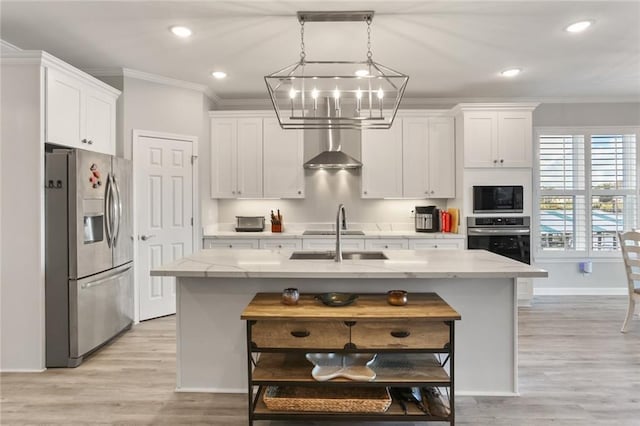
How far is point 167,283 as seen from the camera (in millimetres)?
4453

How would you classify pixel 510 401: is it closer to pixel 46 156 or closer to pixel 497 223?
pixel 497 223

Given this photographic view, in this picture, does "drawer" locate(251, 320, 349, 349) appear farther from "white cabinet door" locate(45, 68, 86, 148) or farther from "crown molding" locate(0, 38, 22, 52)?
"crown molding" locate(0, 38, 22, 52)

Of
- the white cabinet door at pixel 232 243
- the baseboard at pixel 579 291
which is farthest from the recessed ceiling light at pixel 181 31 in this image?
the baseboard at pixel 579 291

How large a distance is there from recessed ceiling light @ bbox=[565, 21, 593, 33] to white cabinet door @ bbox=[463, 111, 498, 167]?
4.88 ft

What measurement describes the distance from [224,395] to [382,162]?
130 inches

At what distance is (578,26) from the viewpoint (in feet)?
10.3

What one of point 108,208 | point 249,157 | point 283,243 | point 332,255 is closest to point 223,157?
point 249,157

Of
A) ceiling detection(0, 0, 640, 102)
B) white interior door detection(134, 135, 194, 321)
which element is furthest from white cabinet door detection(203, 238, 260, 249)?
ceiling detection(0, 0, 640, 102)

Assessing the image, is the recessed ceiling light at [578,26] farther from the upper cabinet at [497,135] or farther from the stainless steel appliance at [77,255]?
the stainless steel appliance at [77,255]

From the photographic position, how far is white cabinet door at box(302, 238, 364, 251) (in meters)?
4.64

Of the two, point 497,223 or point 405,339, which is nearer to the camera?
point 405,339

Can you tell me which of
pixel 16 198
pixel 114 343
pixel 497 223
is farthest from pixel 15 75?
pixel 497 223

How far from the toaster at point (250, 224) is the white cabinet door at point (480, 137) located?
263 centimetres

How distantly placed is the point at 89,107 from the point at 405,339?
337 centimetres
